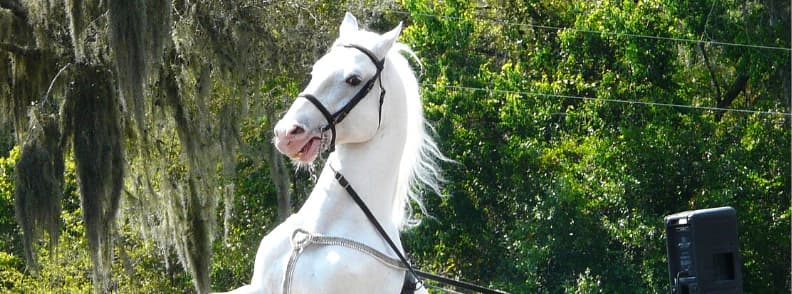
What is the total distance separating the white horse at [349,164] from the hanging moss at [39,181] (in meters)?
8.08

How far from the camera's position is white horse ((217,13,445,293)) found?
5.21 m

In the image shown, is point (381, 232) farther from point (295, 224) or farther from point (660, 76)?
point (660, 76)

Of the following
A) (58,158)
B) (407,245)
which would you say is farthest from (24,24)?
(407,245)

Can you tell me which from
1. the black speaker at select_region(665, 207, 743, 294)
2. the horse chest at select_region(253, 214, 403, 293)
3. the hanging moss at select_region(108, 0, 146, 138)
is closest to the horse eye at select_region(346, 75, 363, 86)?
the horse chest at select_region(253, 214, 403, 293)

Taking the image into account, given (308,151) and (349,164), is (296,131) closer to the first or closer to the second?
(308,151)

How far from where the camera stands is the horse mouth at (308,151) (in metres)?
5.18

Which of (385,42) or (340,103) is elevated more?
(385,42)

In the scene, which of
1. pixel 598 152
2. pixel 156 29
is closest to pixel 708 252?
pixel 156 29

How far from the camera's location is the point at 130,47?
12383 millimetres

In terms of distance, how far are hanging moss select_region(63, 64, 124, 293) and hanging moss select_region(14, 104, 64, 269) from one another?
180 millimetres

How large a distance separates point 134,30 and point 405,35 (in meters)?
7.55

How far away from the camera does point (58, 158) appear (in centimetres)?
1331

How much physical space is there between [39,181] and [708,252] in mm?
7630

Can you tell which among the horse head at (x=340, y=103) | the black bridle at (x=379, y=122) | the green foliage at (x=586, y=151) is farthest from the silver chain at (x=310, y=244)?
the green foliage at (x=586, y=151)
